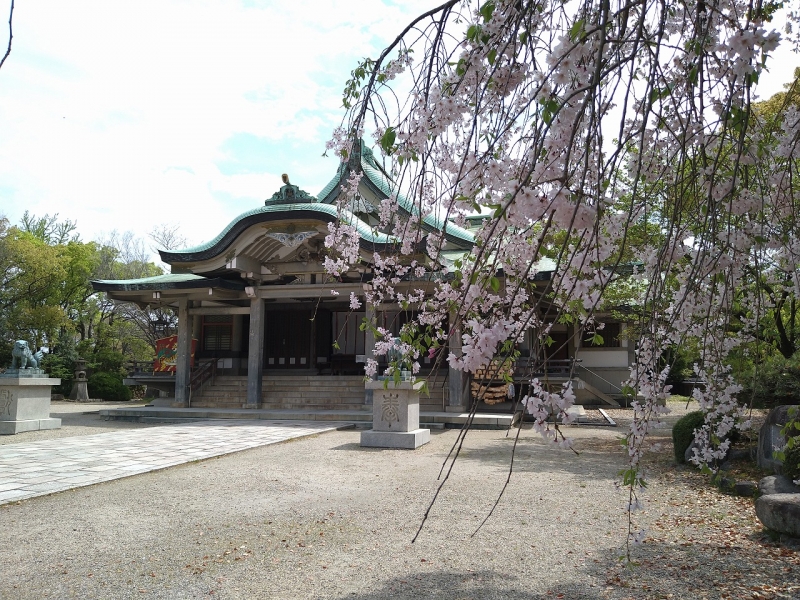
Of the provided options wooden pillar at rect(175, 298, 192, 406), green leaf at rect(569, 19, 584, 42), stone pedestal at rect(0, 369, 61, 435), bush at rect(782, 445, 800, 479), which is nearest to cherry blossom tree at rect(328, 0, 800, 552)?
green leaf at rect(569, 19, 584, 42)

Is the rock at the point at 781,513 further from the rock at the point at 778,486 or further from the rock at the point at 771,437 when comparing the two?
the rock at the point at 771,437

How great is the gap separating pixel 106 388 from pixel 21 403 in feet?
38.8

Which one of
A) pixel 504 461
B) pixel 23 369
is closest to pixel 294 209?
pixel 23 369

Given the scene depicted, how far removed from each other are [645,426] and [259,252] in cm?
1273

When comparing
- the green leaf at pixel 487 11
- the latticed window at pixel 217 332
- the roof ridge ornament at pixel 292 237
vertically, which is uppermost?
the roof ridge ornament at pixel 292 237

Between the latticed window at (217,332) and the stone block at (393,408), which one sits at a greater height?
the latticed window at (217,332)

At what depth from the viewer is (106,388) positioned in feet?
73.4

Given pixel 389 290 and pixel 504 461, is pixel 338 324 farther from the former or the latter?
pixel 389 290

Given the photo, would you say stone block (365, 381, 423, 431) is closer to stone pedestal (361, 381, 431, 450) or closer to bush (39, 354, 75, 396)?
stone pedestal (361, 381, 431, 450)

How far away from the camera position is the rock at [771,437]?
6477 mm

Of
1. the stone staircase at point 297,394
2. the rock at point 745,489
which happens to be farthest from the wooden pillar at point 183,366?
the rock at point 745,489

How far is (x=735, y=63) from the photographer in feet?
6.40

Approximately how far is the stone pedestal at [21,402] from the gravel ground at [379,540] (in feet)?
19.1

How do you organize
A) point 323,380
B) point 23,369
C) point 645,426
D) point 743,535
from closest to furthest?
point 645,426 < point 743,535 < point 23,369 < point 323,380
